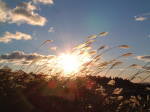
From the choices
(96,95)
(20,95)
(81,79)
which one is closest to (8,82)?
(20,95)

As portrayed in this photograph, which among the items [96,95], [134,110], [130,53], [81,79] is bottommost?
[134,110]

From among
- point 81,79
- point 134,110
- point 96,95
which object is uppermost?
point 81,79

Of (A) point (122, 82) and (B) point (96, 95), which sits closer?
(B) point (96, 95)

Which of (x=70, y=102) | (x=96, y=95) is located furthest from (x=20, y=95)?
(x=96, y=95)

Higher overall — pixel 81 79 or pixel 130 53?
pixel 130 53

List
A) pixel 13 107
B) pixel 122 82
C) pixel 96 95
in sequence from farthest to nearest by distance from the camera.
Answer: pixel 122 82 < pixel 96 95 < pixel 13 107

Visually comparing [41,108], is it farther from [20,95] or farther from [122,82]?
[122,82]

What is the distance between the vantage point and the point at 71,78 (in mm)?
7363

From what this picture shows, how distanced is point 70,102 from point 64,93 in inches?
15.1

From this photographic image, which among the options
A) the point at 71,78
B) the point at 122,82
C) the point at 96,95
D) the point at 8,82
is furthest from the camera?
the point at 122,82

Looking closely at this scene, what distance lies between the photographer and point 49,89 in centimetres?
558

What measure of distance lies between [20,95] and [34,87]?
2.17ft

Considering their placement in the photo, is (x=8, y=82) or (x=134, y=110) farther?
(x=134, y=110)

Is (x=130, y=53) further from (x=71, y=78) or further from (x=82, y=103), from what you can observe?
Result: (x=82, y=103)
